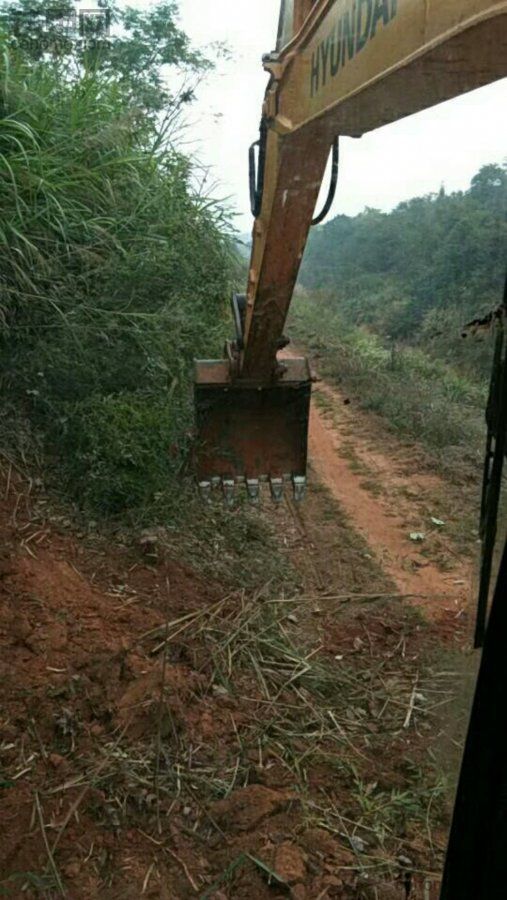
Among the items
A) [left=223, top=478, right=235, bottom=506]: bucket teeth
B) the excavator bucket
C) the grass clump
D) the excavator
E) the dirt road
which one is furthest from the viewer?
the grass clump

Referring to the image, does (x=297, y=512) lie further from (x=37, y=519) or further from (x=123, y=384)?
(x=37, y=519)

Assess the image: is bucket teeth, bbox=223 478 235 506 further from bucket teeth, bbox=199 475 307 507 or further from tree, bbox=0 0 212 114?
tree, bbox=0 0 212 114

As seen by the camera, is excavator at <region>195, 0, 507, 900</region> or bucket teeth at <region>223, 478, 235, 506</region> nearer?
excavator at <region>195, 0, 507, 900</region>

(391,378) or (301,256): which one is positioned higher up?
(301,256)

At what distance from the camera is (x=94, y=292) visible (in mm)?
5004

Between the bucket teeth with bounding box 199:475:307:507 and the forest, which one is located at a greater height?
the forest

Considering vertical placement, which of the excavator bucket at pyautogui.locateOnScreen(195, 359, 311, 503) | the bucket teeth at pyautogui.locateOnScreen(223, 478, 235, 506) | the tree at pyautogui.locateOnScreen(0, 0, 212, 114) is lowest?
the bucket teeth at pyautogui.locateOnScreen(223, 478, 235, 506)

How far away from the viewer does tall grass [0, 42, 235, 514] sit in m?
4.43

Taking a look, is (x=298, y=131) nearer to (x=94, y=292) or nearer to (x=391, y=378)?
(x=94, y=292)

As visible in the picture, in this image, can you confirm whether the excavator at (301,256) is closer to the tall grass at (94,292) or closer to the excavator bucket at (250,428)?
the excavator bucket at (250,428)

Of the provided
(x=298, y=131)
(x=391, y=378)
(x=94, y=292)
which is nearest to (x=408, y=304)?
(x=391, y=378)

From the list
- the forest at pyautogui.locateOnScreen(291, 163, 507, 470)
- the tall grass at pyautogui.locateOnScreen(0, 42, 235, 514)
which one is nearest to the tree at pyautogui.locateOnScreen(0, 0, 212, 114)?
the tall grass at pyautogui.locateOnScreen(0, 42, 235, 514)

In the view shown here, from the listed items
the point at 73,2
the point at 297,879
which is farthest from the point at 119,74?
the point at 297,879

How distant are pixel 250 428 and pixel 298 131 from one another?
153 centimetres
